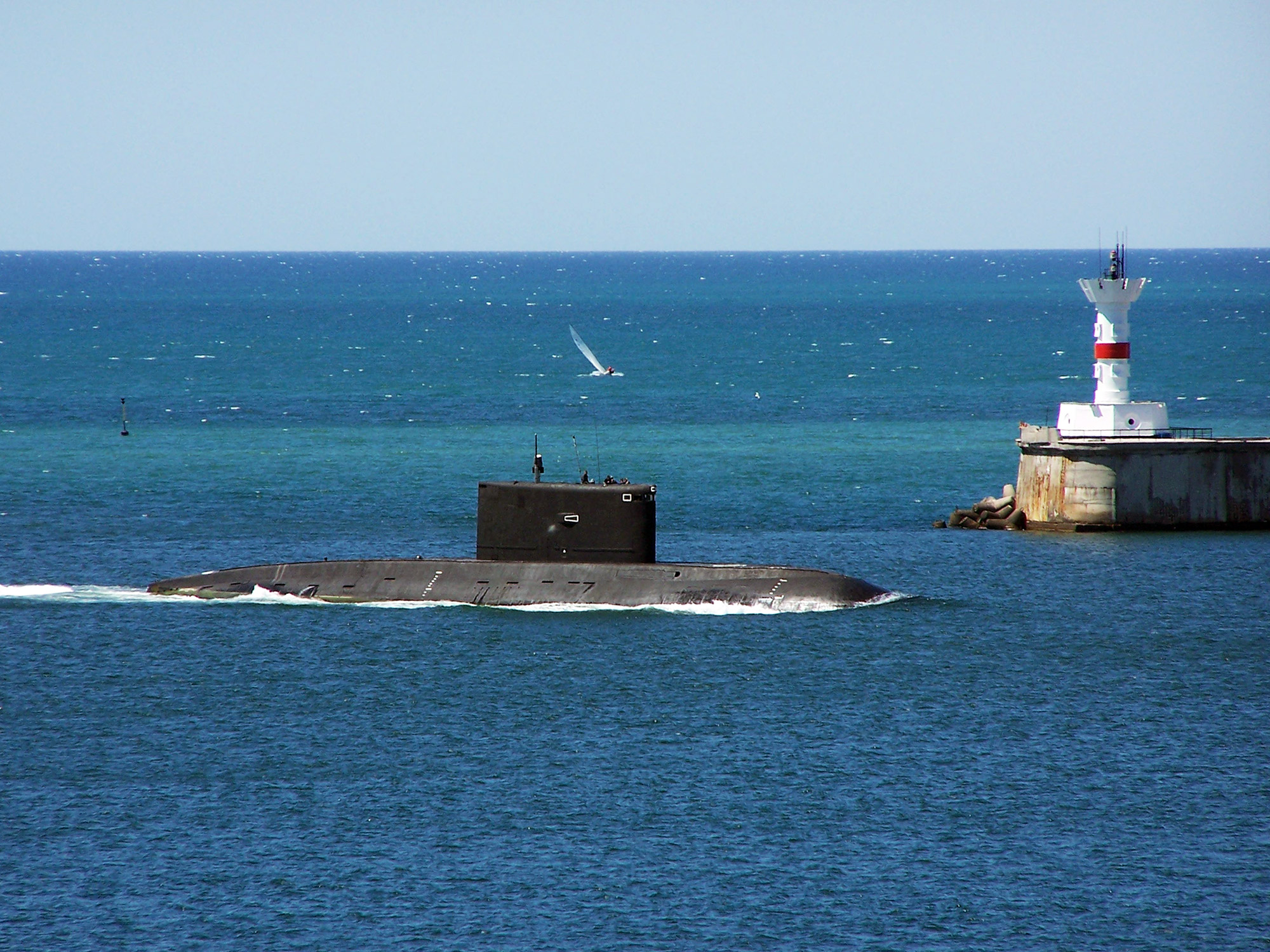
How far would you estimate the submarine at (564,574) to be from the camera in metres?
43.7

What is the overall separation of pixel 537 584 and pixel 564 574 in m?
0.93

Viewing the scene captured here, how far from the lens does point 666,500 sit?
67.2 metres

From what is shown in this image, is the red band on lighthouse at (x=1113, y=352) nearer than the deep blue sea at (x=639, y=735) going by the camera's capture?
No

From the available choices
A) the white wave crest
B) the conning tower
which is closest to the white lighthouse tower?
the conning tower

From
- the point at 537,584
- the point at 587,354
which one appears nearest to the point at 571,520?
the point at 537,584

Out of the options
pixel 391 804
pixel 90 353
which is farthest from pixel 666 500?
pixel 90 353

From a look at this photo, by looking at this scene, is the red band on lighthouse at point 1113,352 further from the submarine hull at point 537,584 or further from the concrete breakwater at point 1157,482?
the submarine hull at point 537,584

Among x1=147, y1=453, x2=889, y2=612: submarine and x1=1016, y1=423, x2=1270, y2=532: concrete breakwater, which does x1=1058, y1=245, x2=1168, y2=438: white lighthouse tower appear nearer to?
x1=1016, y1=423, x2=1270, y2=532: concrete breakwater

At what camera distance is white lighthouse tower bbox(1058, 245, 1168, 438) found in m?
57.9

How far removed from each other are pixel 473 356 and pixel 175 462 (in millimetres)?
73944

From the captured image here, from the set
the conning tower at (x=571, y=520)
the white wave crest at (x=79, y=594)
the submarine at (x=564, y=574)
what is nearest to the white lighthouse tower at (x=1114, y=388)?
the submarine at (x=564, y=574)

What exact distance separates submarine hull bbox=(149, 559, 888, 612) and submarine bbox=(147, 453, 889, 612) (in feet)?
0.08

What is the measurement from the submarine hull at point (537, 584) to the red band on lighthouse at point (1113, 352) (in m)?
16.1

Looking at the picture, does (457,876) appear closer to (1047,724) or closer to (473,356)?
(1047,724)
